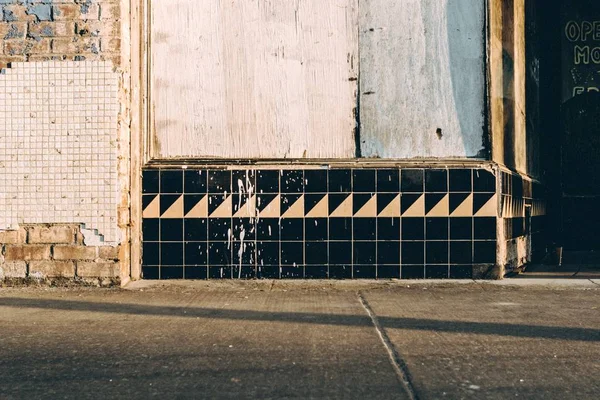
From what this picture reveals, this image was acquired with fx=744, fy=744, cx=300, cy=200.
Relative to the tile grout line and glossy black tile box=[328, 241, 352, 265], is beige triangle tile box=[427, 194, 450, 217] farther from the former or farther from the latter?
the tile grout line

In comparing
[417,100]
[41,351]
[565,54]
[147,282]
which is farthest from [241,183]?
[565,54]

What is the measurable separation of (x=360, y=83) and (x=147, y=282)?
277cm

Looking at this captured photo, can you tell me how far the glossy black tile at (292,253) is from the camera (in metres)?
7.04

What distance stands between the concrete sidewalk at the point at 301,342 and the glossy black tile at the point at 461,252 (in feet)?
1.57

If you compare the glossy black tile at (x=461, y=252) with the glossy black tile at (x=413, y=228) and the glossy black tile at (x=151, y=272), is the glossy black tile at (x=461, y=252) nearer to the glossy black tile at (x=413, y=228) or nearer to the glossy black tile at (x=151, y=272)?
the glossy black tile at (x=413, y=228)

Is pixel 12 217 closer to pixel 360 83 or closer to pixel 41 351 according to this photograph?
pixel 41 351

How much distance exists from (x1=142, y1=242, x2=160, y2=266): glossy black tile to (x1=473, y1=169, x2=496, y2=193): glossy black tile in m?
3.05

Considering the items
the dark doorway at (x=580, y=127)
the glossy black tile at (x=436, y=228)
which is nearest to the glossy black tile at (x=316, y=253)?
the glossy black tile at (x=436, y=228)

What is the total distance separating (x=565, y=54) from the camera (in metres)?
10.8

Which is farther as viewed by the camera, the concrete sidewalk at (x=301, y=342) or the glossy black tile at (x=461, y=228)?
the glossy black tile at (x=461, y=228)

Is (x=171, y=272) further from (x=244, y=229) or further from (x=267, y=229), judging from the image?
(x=267, y=229)

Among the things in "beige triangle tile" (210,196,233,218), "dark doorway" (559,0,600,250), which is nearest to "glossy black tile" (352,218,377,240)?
"beige triangle tile" (210,196,233,218)

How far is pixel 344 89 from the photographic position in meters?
7.18

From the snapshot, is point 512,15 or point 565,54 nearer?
point 512,15
